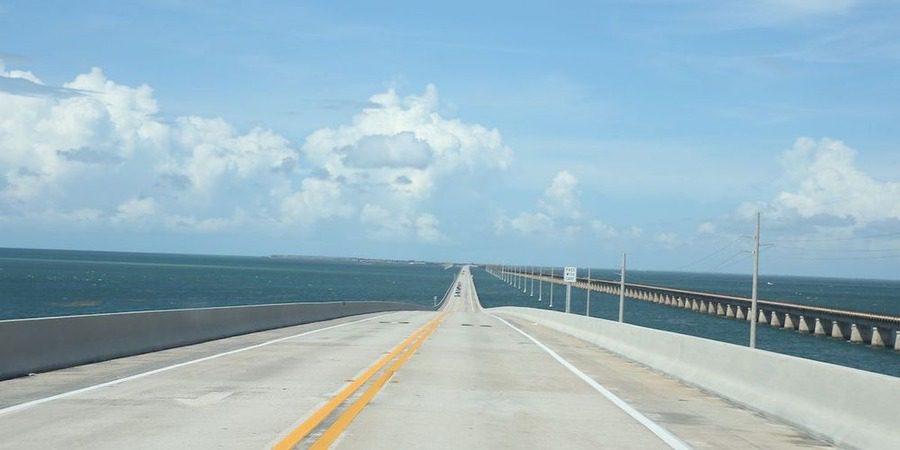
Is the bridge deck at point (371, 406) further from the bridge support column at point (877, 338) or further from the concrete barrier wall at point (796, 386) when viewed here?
the bridge support column at point (877, 338)

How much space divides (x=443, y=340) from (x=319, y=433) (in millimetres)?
19621

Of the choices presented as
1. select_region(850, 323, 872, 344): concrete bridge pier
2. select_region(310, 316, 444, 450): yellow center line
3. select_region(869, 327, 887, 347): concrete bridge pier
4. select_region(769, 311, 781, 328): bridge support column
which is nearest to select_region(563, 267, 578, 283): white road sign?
select_region(869, 327, 887, 347): concrete bridge pier

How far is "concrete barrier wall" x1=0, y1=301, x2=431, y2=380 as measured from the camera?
16.7 m

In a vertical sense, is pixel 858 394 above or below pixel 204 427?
above

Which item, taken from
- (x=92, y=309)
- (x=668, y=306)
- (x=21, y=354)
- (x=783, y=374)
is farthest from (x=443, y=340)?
(x=668, y=306)

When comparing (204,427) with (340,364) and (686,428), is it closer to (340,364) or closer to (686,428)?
(686,428)

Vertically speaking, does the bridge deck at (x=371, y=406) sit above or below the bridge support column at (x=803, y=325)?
above

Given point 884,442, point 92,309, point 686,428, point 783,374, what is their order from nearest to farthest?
1. point 884,442
2. point 686,428
3. point 783,374
4. point 92,309

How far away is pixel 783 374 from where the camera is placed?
13.8 m

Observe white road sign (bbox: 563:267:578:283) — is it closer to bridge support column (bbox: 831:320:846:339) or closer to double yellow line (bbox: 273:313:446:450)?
double yellow line (bbox: 273:313:446:450)

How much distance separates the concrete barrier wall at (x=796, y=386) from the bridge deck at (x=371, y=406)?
0.31 m

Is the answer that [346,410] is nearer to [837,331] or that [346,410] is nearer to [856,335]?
[856,335]

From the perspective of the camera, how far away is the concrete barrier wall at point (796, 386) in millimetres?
10570

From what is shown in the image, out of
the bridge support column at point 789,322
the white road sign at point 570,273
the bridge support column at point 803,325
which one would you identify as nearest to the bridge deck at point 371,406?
the white road sign at point 570,273
